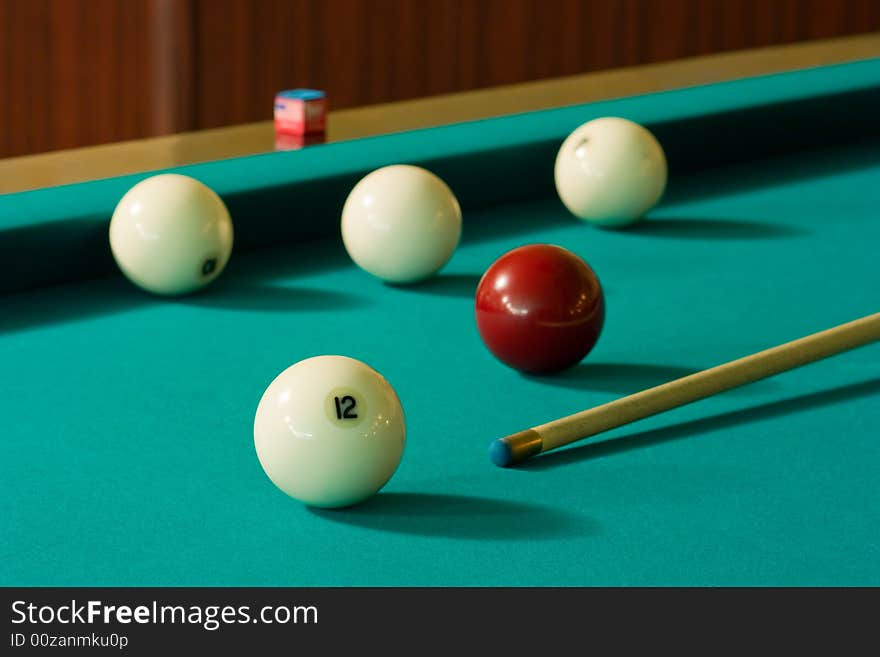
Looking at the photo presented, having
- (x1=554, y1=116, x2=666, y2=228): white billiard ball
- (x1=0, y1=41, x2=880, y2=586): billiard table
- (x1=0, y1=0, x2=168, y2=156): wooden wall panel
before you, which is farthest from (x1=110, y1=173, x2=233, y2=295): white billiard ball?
(x1=0, y1=0, x2=168, y2=156): wooden wall panel

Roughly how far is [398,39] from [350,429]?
14.2 feet

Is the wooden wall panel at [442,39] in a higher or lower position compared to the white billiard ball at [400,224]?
higher

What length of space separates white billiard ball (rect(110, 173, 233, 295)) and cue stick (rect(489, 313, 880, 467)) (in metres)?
0.88

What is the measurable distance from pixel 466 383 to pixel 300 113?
5.50 ft

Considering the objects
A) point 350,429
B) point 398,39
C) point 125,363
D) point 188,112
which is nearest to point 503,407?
point 350,429

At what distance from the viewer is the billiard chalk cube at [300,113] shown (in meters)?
3.68

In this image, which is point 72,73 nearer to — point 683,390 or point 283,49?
point 283,49

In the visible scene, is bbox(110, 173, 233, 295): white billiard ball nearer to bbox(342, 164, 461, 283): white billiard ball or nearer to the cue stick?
bbox(342, 164, 461, 283): white billiard ball

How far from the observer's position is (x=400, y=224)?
8.73 ft

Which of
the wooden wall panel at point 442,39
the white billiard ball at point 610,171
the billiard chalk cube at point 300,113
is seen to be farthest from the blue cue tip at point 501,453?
the wooden wall panel at point 442,39

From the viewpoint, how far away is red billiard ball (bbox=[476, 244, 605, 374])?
2.19 m

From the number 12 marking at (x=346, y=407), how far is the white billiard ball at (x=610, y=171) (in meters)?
1.43

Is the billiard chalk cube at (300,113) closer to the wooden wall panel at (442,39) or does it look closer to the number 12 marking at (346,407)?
the wooden wall panel at (442,39)

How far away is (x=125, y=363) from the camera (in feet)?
7.42
